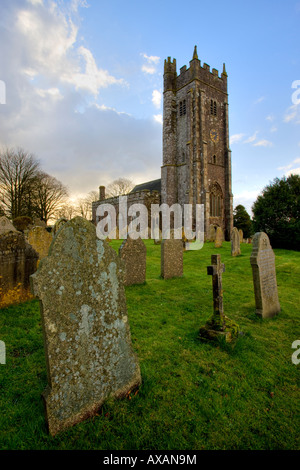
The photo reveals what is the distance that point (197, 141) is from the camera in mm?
25172

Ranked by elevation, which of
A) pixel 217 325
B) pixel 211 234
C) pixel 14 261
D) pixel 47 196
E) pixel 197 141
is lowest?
pixel 217 325

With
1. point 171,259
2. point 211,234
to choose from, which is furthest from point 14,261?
point 211,234

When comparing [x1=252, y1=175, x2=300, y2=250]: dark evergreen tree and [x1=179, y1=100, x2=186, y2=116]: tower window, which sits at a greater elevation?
[x1=179, y1=100, x2=186, y2=116]: tower window

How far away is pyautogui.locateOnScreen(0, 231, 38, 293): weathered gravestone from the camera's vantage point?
4.84 meters

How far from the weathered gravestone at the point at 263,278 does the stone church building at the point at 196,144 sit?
20.3 metres

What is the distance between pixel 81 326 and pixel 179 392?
1.33 metres

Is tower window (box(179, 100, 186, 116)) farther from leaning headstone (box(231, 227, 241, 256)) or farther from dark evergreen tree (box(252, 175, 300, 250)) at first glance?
leaning headstone (box(231, 227, 241, 256))

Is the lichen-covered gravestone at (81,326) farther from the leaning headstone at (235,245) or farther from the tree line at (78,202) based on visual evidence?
the tree line at (78,202)

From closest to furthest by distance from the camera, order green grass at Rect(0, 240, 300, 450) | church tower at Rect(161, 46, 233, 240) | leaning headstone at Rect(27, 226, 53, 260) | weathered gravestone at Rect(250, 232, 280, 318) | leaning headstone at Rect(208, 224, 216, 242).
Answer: green grass at Rect(0, 240, 300, 450) < weathered gravestone at Rect(250, 232, 280, 318) < leaning headstone at Rect(27, 226, 53, 260) < leaning headstone at Rect(208, 224, 216, 242) < church tower at Rect(161, 46, 233, 240)

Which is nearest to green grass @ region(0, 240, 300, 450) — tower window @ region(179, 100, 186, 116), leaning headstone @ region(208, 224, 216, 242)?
leaning headstone @ region(208, 224, 216, 242)

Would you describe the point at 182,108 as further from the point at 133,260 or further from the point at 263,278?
the point at 263,278

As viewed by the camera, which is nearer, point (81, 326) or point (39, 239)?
point (81, 326)

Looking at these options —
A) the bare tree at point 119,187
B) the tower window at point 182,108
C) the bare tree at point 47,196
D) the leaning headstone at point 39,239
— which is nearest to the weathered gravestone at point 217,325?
the leaning headstone at point 39,239

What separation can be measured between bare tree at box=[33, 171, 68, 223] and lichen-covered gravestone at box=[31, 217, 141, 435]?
3065 cm
